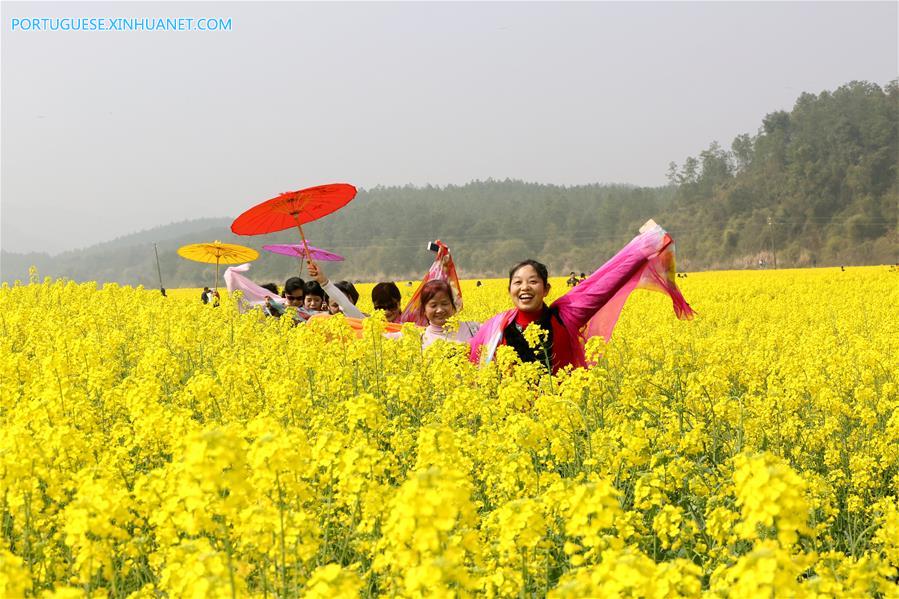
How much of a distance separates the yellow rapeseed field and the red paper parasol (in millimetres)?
1024

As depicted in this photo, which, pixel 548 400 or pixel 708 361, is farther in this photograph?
pixel 708 361

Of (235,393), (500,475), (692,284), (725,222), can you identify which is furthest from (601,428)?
(725,222)

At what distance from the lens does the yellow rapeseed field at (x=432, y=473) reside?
191 cm

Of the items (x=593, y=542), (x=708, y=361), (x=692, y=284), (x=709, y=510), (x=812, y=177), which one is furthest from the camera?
(x=812, y=177)

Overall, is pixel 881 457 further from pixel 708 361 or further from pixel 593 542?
pixel 593 542

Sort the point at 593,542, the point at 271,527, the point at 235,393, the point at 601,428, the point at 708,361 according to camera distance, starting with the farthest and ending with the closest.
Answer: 1. the point at 708,361
2. the point at 235,393
3. the point at 601,428
4. the point at 271,527
5. the point at 593,542

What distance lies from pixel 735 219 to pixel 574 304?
72878mm

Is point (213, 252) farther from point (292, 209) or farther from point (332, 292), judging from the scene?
point (332, 292)

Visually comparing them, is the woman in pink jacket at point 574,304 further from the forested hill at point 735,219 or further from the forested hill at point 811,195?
the forested hill at point 811,195

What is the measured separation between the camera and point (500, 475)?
334cm

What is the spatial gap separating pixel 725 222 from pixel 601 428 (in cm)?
7531

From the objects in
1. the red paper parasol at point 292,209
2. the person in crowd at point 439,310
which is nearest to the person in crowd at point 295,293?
the red paper parasol at point 292,209

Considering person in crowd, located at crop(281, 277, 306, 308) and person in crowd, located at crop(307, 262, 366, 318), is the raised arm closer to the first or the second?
person in crowd, located at crop(307, 262, 366, 318)

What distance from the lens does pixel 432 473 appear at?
1803mm
